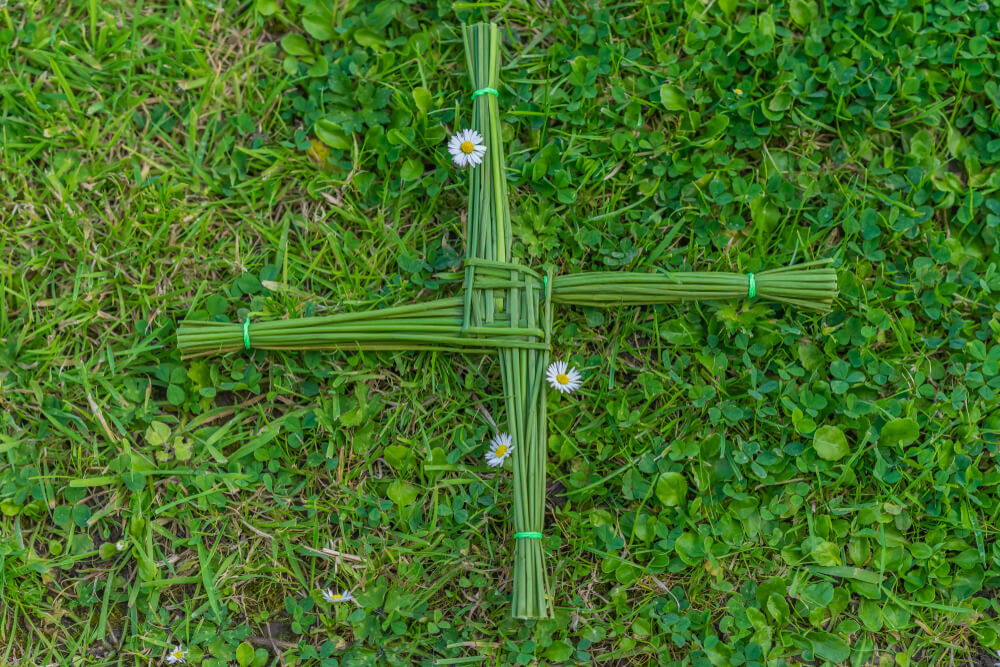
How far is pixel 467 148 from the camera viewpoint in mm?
1856

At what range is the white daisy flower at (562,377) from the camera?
6.05 feet

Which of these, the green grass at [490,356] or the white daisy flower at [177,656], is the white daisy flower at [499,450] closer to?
the green grass at [490,356]

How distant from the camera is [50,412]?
6.19 ft

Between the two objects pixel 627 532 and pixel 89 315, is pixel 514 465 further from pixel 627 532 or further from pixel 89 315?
pixel 89 315

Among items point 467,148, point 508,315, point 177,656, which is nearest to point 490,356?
point 508,315

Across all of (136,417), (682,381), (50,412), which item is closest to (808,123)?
(682,381)

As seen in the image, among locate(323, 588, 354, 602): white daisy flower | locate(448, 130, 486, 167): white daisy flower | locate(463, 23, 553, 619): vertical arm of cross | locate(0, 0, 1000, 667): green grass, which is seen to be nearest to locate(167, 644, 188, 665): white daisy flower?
locate(0, 0, 1000, 667): green grass

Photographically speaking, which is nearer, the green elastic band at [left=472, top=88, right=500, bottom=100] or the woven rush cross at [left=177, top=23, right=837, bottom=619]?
the woven rush cross at [left=177, top=23, right=837, bottom=619]

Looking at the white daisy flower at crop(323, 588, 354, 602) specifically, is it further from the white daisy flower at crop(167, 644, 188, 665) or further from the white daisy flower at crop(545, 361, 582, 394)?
the white daisy flower at crop(545, 361, 582, 394)

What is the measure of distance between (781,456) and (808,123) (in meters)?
0.84

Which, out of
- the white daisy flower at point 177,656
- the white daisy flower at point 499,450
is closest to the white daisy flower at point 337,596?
the white daisy flower at point 177,656

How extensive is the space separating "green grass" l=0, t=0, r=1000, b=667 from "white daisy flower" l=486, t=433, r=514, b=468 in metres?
0.05

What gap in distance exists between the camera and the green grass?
1816 millimetres

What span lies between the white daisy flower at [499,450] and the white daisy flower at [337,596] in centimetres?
45
